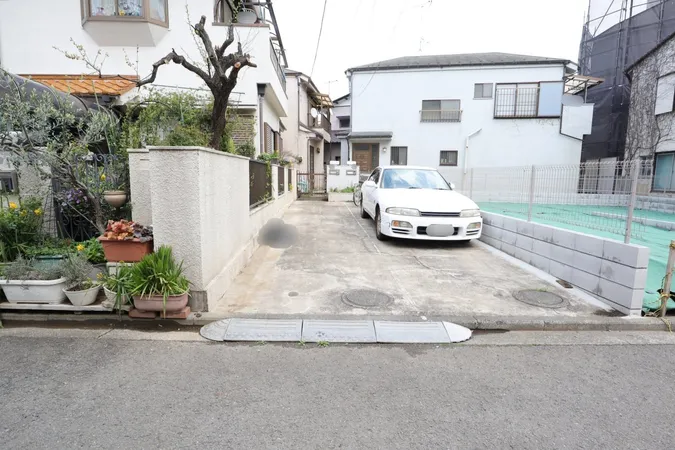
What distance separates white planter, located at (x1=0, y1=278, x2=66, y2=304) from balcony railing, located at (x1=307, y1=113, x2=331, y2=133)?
18.7 m

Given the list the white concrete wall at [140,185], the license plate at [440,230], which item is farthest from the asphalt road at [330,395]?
the license plate at [440,230]

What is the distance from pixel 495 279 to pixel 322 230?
4180 mm

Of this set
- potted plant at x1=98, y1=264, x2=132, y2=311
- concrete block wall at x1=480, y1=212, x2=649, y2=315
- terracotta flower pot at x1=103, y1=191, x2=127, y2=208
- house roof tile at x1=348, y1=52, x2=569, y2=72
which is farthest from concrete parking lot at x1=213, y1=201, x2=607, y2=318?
house roof tile at x1=348, y1=52, x2=569, y2=72

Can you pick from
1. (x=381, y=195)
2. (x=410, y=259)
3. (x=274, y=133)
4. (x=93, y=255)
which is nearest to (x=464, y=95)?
(x=274, y=133)

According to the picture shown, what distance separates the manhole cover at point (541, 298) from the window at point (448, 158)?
14.2 m

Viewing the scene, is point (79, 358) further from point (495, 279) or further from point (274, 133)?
→ point (274, 133)

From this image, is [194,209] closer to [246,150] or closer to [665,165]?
[246,150]

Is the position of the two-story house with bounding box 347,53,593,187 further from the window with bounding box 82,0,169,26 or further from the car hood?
the car hood

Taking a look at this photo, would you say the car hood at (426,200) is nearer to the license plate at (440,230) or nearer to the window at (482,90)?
the license plate at (440,230)

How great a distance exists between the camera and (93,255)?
414 centimetres

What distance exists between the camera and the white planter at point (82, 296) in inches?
138

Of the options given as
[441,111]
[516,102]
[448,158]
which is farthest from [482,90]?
[448,158]

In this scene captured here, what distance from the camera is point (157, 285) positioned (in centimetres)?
337

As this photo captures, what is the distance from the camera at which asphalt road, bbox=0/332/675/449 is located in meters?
2.00
